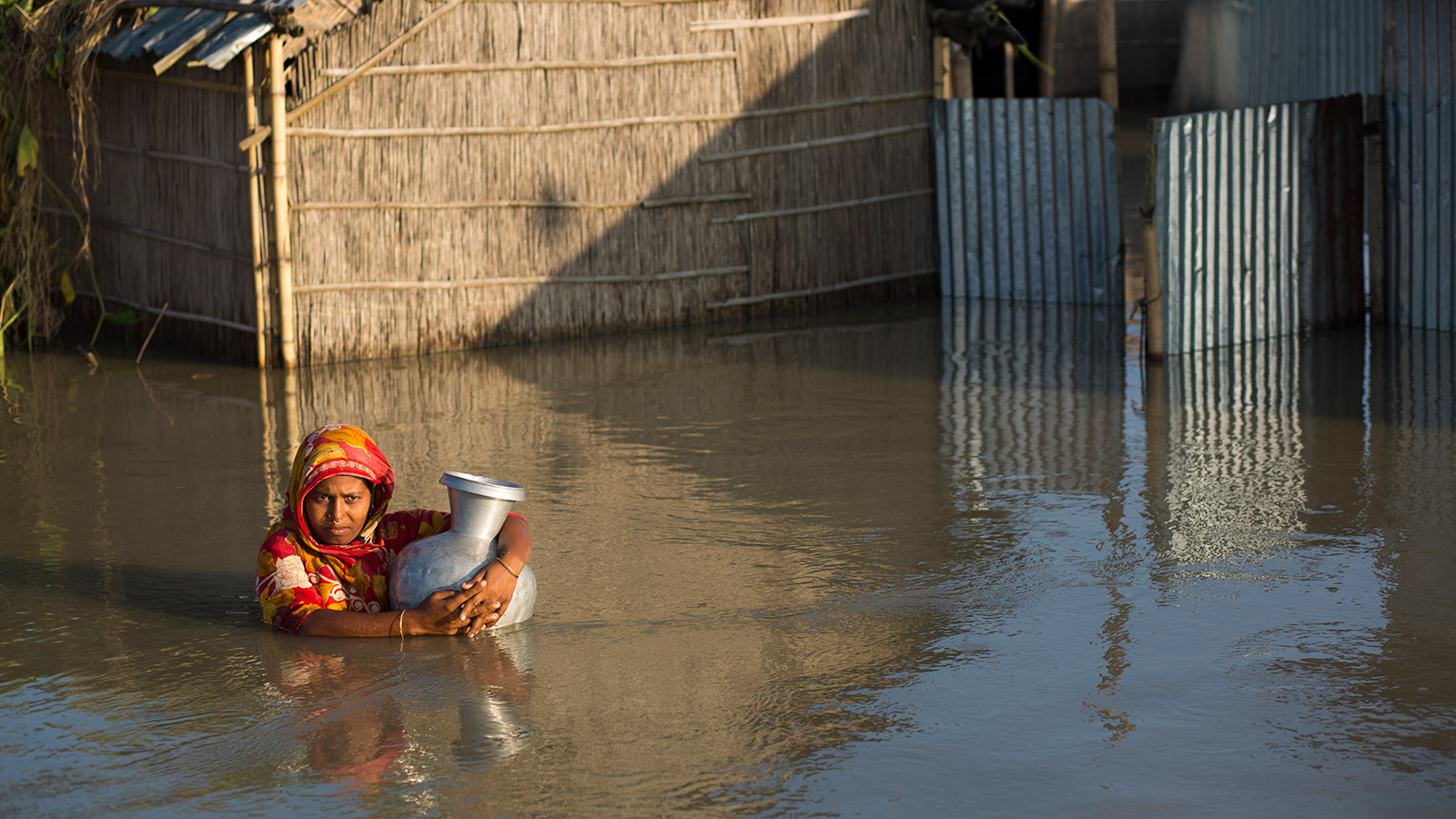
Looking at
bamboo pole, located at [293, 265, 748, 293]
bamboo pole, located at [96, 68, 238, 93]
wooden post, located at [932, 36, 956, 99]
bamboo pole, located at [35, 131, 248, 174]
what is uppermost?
wooden post, located at [932, 36, 956, 99]

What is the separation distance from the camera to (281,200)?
921 centimetres

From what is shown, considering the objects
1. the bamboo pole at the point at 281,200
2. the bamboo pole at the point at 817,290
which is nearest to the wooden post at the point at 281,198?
the bamboo pole at the point at 281,200

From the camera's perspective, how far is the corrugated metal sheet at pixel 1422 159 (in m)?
9.31

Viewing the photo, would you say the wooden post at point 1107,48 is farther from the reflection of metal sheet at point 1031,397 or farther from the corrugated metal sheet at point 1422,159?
the corrugated metal sheet at point 1422,159

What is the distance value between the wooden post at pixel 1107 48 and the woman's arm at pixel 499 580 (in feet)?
22.8

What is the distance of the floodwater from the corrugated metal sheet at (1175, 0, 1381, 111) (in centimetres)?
517

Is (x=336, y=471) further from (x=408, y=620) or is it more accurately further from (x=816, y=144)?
(x=816, y=144)

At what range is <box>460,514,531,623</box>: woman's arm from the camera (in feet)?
15.6

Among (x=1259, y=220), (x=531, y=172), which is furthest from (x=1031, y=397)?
(x=531, y=172)

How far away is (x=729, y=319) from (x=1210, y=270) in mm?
3573

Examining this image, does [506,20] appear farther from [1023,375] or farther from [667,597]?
[667,597]

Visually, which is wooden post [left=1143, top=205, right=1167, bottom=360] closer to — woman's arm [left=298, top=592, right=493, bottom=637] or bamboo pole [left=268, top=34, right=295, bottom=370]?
bamboo pole [left=268, top=34, right=295, bottom=370]

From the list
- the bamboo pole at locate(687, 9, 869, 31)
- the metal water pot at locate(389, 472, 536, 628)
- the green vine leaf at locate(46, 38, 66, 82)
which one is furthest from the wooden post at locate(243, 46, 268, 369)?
the metal water pot at locate(389, 472, 536, 628)

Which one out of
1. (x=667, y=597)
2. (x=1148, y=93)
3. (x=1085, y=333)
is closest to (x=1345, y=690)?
(x=667, y=597)
